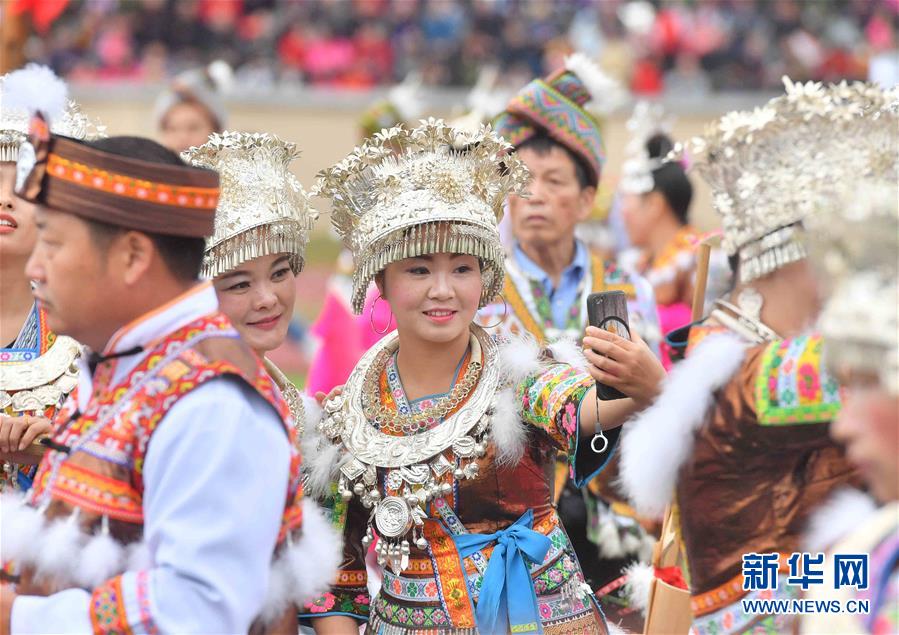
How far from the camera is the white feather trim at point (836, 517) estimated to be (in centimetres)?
257

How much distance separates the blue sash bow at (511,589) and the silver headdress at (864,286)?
1273mm

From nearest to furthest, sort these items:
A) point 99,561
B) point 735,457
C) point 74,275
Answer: point 99,561
point 74,275
point 735,457

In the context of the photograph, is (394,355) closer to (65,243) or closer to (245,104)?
(65,243)

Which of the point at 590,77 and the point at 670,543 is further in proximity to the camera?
the point at 590,77

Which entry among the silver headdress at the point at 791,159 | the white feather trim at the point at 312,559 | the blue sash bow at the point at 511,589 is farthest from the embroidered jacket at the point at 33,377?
the silver headdress at the point at 791,159

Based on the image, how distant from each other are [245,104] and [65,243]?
1763 cm

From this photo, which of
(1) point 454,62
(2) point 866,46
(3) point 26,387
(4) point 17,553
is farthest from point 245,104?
(4) point 17,553

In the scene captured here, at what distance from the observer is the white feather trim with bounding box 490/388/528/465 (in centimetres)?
348

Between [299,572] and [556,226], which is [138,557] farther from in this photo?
Answer: [556,226]

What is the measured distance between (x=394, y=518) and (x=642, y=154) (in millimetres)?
5162

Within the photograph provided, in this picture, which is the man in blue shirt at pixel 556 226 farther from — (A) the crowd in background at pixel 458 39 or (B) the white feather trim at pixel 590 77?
(A) the crowd in background at pixel 458 39

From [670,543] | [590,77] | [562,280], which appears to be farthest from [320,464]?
[590,77]

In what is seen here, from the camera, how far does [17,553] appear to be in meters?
2.58

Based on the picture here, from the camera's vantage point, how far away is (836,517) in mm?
2631
